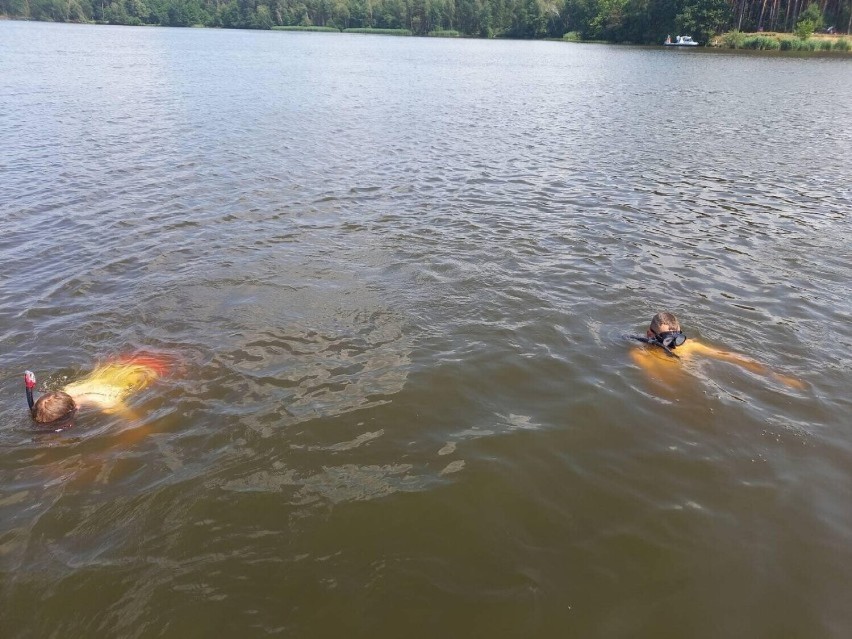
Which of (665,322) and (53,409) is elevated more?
(665,322)

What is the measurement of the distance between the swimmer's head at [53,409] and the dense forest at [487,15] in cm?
9737

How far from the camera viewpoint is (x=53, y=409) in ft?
20.7

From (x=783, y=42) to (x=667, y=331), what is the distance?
3186 inches

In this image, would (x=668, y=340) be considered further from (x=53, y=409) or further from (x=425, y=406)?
(x=53, y=409)

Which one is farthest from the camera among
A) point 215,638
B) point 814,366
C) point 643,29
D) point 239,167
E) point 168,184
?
point 643,29

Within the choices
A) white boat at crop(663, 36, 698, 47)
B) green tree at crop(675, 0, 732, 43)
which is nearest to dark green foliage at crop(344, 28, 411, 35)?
white boat at crop(663, 36, 698, 47)

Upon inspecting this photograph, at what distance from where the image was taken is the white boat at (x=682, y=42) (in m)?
80.6

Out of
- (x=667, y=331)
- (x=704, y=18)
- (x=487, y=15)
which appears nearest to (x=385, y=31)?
(x=487, y=15)

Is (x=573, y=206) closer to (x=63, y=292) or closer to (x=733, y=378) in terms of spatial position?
(x=733, y=378)

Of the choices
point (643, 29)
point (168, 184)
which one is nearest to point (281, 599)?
point (168, 184)

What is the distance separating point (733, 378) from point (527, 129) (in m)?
19.9

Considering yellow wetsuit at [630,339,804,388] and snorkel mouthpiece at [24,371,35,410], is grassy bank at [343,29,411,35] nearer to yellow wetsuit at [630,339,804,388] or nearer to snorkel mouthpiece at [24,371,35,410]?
yellow wetsuit at [630,339,804,388]

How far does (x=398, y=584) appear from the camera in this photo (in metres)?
4.56

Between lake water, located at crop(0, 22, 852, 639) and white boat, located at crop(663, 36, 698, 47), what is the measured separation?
77.4 metres
